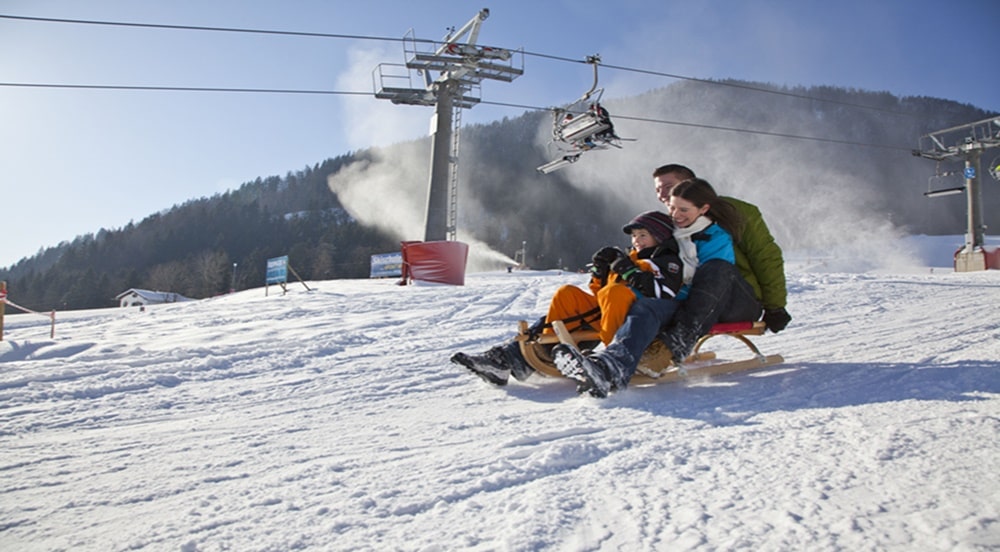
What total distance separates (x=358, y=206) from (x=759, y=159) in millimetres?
59186

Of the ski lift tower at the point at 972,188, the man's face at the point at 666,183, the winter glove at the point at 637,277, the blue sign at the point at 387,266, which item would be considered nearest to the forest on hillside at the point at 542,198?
the blue sign at the point at 387,266

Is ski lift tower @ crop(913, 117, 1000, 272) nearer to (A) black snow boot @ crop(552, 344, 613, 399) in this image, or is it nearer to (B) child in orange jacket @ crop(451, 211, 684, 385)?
(B) child in orange jacket @ crop(451, 211, 684, 385)

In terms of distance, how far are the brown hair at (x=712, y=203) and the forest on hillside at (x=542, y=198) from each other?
5697 centimetres

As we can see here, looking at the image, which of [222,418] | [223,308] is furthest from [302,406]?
[223,308]

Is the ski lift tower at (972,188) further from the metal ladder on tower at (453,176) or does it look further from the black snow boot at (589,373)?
the black snow boot at (589,373)

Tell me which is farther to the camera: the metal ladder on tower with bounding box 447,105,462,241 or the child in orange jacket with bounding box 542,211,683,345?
the metal ladder on tower with bounding box 447,105,462,241

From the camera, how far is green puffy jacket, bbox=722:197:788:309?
9.43 ft

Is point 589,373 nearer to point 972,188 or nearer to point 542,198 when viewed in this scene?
point 972,188

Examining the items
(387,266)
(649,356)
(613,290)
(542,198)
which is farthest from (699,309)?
(542,198)

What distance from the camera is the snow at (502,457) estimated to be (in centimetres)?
112

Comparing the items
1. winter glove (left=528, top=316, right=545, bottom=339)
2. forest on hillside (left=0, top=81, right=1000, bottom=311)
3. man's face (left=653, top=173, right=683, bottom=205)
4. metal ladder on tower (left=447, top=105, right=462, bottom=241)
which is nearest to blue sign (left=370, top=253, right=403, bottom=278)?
metal ladder on tower (left=447, top=105, right=462, bottom=241)

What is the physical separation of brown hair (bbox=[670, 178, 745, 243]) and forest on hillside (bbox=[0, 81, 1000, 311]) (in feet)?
187

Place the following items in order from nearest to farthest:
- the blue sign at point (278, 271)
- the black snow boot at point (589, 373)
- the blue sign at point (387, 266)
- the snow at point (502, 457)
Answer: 1. the snow at point (502, 457)
2. the black snow boot at point (589, 373)
3. the blue sign at point (278, 271)
4. the blue sign at point (387, 266)

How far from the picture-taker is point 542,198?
8856 cm
